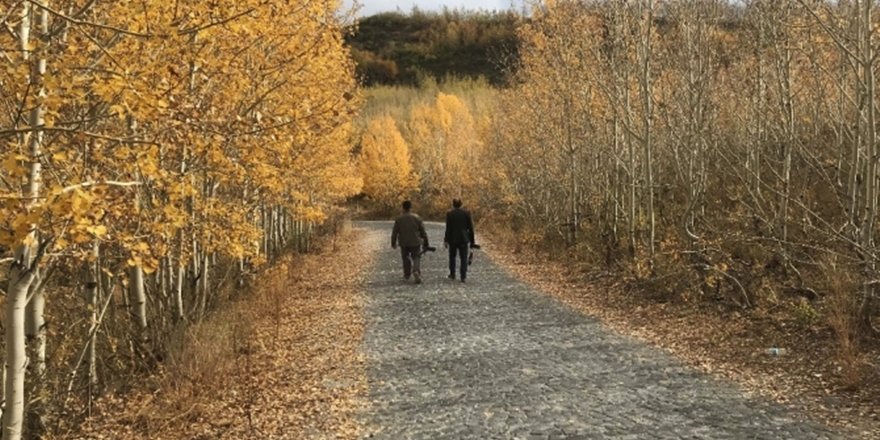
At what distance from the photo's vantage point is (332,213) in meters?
31.8

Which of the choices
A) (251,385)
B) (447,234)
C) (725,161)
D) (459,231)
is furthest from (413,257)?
(251,385)

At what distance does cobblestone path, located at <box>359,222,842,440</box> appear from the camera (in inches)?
232

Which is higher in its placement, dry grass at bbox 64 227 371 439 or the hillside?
the hillside

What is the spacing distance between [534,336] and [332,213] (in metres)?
23.0

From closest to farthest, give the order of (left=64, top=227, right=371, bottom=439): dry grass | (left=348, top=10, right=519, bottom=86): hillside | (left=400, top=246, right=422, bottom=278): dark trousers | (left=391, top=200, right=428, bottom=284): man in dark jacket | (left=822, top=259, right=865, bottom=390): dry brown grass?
(left=822, top=259, right=865, bottom=390): dry brown grass
(left=64, top=227, right=371, bottom=439): dry grass
(left=391, top=200, right=428, bottom=284): man in dark jacket
(left=400, top=246, right=422, bottom=278): dark trousers
(left=348, top=10, right=519, bottom=86): hillside

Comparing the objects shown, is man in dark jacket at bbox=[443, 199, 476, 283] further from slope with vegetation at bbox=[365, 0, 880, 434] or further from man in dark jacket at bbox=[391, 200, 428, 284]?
slope with vegetation at bbox=[365, 0, 880, 434]

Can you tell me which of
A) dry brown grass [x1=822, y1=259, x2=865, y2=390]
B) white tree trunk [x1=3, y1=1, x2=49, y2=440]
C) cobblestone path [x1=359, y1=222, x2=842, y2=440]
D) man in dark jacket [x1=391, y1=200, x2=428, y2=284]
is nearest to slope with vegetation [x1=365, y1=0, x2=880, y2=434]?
dry brown grass [x1=822, y1=259, x2=865, y2=390]

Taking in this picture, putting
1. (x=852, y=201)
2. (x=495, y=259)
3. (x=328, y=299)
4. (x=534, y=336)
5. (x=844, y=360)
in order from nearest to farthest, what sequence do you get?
(x=844, y=360) → (x=852, y=201) → (x=534, y=336) → (x=328, y=299) → (x=495, y=259)

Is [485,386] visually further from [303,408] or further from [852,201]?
[852,201]

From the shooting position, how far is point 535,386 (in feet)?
23.7

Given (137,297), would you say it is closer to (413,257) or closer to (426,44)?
(413,257)

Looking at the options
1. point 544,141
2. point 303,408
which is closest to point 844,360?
point 303,408

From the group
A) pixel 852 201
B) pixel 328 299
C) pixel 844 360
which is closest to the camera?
pixel 844 360

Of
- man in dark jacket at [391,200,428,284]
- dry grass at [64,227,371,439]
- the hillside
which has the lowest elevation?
dry grass at [64,227,371,439]
